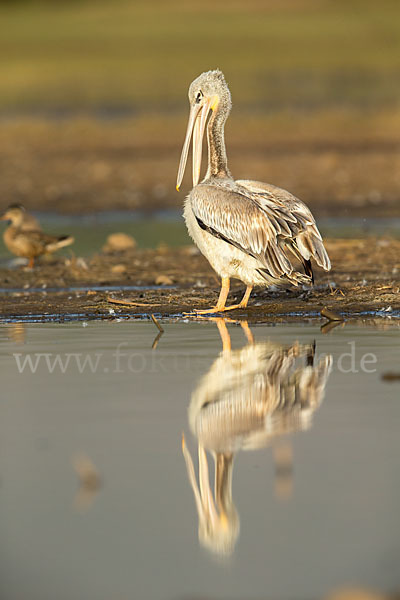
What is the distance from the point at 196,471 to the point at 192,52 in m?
43.2

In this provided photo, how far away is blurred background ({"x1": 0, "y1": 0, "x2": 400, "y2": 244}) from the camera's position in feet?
69.1

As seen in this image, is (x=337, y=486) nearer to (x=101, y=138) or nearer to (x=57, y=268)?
(x=57, y=268)

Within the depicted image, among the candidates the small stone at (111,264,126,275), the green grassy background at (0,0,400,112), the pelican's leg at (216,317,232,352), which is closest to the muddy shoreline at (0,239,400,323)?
the small stone at (111,264,126,275)

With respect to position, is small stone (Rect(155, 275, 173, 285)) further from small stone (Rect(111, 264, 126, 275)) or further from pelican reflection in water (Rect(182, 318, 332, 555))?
pelican reflection in water (Rect(182, 318, 332, 555))

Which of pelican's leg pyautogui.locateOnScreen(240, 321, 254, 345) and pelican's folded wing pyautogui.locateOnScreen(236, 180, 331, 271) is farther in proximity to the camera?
pelican's folded wing pyautogui.locateOnScreen(236, 180, 331, 271)

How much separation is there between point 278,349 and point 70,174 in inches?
635

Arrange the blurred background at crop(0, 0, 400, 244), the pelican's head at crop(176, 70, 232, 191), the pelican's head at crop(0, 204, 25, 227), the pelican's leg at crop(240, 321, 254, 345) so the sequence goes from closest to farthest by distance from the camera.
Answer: the pelican's leg at crop(240, 321, 254, 345), the pelican's head at crop(176, 70, 232, 191), the pelican's head at crop(0, 204, 25, 227), the blurred background at crop(0, 0, 400, 244)

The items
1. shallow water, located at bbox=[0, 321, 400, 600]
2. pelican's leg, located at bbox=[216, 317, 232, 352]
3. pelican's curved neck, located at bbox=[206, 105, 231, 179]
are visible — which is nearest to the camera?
shallow water, located at bbox=[0, 321, 400, 600]

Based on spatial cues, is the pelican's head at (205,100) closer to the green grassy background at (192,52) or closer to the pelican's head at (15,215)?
the pelican's head at (15,215)

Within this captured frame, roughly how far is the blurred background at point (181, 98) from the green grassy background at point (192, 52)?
0.10 meters

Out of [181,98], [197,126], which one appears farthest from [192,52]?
[197,126]

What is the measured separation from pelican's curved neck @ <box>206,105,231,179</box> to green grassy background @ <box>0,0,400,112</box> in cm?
2189

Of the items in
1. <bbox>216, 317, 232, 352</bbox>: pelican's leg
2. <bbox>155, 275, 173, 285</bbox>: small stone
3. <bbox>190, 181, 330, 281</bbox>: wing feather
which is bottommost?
<bbox>216, 317, 232, 352</bbox>: pelican's leg

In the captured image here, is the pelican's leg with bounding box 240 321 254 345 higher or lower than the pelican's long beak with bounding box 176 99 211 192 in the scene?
lower
